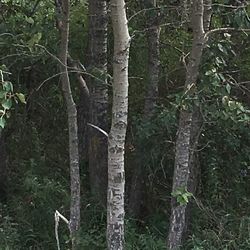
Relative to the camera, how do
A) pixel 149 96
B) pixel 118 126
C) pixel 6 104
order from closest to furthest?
pixel 6 104, pixel 118 126, pixel 149 96

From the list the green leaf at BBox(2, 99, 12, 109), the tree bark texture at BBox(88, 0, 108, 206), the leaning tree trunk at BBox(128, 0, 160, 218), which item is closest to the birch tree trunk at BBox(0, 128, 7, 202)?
the tree bark texture at BBox(88, 0, 108, 206)

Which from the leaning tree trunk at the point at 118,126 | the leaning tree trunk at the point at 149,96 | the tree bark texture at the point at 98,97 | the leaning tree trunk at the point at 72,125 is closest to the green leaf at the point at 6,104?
the leaning tree trunk at the point at 118,126

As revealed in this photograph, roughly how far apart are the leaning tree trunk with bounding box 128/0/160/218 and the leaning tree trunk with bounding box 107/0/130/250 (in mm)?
1231

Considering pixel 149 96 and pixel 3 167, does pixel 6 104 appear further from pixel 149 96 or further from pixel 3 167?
pixel 3 167

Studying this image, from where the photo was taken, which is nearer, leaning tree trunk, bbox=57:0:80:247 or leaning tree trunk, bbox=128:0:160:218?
leaning tree trunk, bbox=57:0:80:247

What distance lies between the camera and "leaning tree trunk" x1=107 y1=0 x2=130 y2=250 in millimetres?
3605

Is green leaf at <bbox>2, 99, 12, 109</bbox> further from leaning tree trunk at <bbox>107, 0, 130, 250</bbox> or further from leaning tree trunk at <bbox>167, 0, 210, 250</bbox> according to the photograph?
leaning tree trunk at <bbox>167, 0, 210, 250</bbox>

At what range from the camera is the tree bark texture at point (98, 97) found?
505cm

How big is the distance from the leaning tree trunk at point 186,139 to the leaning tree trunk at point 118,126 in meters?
0.44

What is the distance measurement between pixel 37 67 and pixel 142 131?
1540mm

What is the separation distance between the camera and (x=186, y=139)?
4.18 meters

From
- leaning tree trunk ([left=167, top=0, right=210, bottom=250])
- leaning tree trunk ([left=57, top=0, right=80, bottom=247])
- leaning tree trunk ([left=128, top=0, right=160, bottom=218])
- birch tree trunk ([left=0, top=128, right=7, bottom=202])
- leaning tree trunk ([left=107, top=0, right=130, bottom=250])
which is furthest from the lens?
birch tree trunk ([left=0, top=128, right=7, bottom=202])

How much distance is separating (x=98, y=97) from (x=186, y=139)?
128 centimetres

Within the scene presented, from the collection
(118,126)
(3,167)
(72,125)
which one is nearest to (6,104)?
(118,126)
